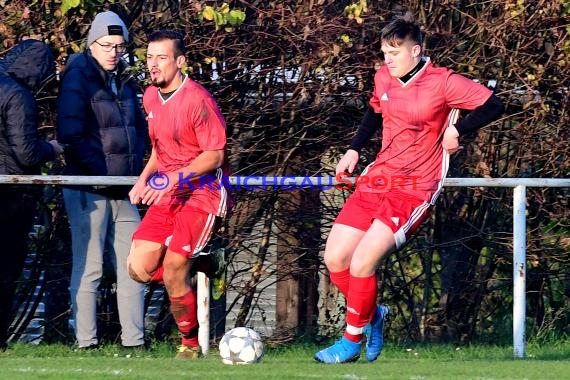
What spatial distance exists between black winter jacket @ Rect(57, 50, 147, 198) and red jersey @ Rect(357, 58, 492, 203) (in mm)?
1782

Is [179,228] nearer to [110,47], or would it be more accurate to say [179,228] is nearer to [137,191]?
[137,191]

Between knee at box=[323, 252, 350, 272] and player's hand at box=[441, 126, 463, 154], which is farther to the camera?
knee at box=[323, 252, 350, 272]

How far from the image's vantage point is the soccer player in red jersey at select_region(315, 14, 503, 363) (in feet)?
22.3

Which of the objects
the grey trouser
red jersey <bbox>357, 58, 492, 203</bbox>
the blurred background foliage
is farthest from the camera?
the blurred background foliage

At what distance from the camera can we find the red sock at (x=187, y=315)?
7.21 meters

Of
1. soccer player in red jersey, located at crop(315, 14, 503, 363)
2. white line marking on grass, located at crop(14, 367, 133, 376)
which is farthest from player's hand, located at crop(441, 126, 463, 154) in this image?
white line marking on grass, located at crop(14, 367, 133, 376)

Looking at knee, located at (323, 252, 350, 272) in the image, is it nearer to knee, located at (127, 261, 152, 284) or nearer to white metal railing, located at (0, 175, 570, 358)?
white metal railing, located at (0, 175, 570, 358)

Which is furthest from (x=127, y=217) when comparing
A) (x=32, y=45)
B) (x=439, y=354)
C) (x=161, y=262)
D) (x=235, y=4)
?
(x=439, y=354)

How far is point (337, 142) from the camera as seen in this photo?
29.1ft

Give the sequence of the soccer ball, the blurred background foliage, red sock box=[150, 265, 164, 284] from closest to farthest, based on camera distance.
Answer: the soccer ball
red sock box=[150, 265, 164, 284]
the blurred background foliage

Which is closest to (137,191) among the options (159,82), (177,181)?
(177,181)

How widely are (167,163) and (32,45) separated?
4.13 feet

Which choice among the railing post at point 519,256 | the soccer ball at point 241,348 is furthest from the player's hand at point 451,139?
the soccer ball at point 241,348

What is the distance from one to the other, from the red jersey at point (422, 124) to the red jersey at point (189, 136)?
0.96 meters
